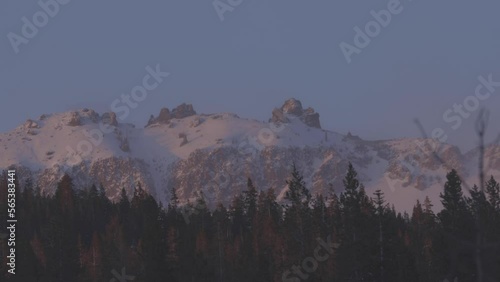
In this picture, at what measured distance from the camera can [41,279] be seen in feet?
229

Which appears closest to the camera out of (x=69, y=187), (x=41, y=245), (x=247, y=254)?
(x=247, y=254)

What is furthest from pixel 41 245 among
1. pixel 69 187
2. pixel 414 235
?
pixel 414 235

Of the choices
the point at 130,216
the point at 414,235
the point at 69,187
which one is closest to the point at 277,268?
the point at 414,235

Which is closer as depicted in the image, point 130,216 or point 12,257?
point 12,257

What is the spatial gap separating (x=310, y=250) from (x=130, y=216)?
5895 centimetres

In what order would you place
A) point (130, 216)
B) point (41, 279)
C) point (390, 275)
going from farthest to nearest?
point (130, 216) < point (41, 279) < point (390, 275)

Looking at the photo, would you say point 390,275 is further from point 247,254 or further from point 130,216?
point 130,216

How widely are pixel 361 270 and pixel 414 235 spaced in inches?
2071

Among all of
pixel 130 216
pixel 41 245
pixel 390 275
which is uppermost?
pixel 130 216

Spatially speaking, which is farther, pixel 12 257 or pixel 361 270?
pixel 12 257

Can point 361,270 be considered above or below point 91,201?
below

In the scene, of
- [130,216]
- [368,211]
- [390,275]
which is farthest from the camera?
[130,216]

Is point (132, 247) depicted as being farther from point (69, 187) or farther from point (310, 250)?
point (310, 250)

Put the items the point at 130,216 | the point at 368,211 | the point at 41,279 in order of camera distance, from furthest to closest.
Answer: the point at 130,216 < the point at 41,279 < the point at 368,211
